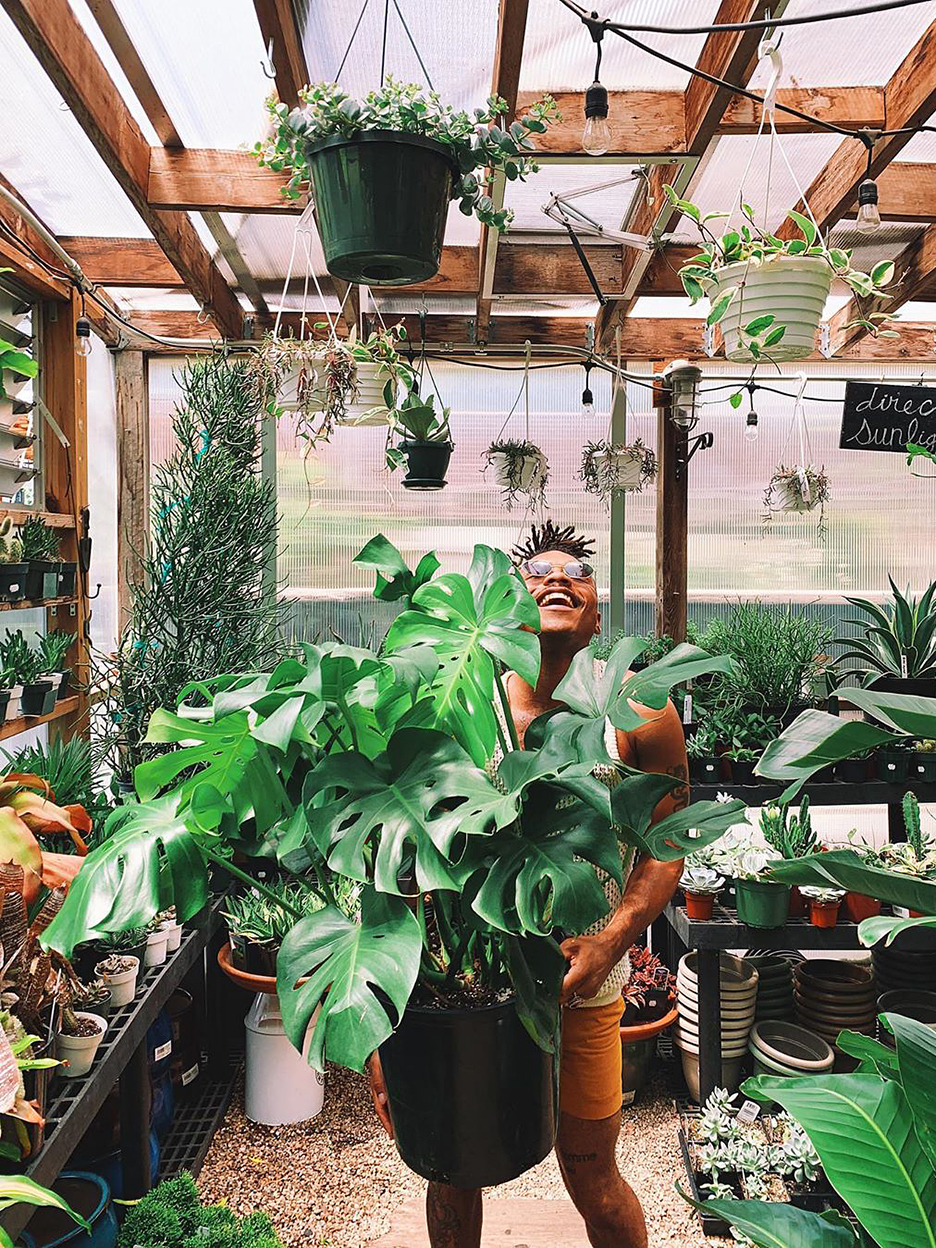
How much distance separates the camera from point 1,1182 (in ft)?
3.52

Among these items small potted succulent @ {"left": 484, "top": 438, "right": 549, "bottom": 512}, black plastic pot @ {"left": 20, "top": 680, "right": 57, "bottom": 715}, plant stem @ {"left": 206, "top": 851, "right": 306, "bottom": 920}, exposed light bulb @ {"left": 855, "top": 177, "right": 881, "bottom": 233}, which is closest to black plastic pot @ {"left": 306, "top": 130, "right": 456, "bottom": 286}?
exposed light bulb @ {"left": 855, "top": 177, "right": 881, "bottom": 233}

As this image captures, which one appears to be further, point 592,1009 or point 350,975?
point 592,1009

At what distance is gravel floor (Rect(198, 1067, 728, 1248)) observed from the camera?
2.42m

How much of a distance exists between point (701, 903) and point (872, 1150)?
1.59 metres

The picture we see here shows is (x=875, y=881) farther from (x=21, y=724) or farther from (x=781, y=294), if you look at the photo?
(x=21, y=724)

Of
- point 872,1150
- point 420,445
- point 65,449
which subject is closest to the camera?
point 872,1150

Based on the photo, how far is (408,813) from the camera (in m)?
1.00

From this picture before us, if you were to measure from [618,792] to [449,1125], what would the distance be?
0.39 metres

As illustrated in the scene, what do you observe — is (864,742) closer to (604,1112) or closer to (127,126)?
(604,1112)

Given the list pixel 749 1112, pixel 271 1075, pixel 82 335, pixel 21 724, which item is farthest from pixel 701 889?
pixel 82 335

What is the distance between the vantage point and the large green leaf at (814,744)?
889 millimetres

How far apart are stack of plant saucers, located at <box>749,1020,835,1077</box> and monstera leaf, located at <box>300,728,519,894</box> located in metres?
2.05

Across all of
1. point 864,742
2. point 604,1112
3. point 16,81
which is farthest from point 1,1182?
point 16,81

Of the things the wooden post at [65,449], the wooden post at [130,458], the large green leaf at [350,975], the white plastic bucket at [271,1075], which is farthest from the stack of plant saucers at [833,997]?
the wooden post at [130,458]
